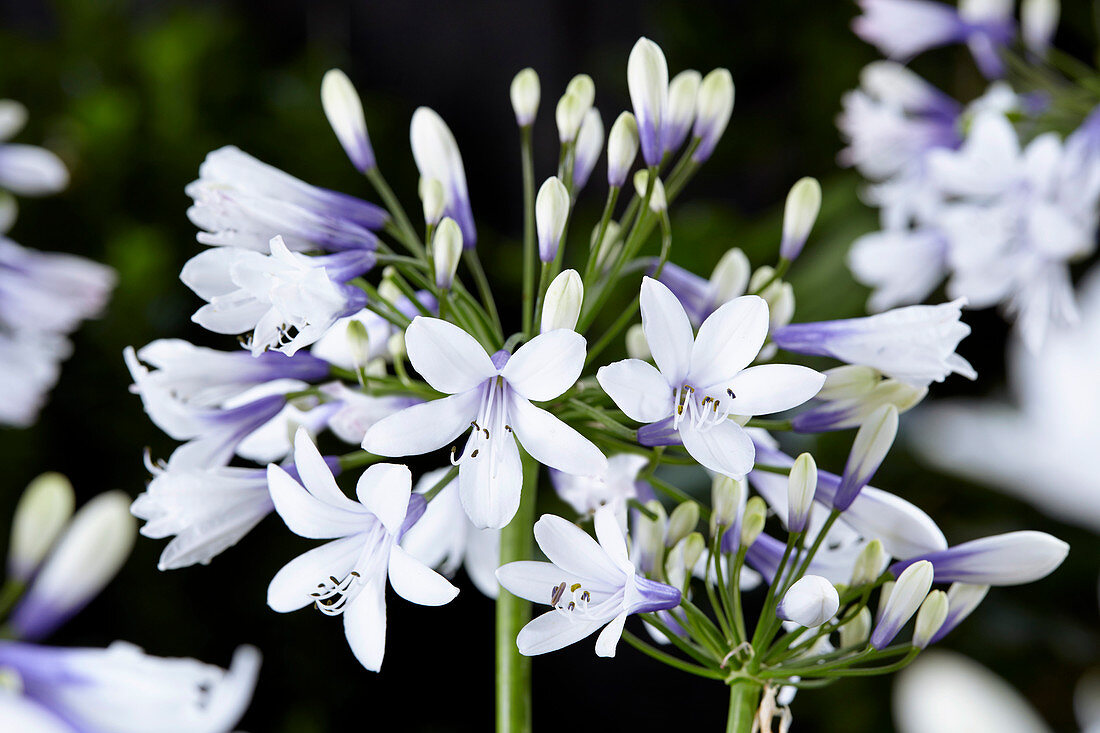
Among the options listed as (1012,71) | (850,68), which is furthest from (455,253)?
(850,68)

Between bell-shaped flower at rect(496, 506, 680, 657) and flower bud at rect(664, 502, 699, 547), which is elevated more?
bell-shaped flower at rect(496, 506, 680, 657)

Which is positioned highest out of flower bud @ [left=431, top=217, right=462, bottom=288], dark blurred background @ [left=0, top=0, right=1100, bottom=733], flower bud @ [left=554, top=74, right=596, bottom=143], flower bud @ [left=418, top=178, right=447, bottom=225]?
flower bud @ [left=554, top=74, right=596, bottom=143]

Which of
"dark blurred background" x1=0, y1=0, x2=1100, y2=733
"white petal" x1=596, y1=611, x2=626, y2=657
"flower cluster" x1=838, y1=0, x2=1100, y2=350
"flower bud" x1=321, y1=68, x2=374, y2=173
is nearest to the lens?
"white petal" x1=596, y1=611, x2=626, y2=657

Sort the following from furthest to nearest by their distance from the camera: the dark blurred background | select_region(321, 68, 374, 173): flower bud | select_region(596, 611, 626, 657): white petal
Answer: the dark blurred background
select_region(321, 68, 374, 173): flower bud
select_region(596, 611, 626, 657): white petal

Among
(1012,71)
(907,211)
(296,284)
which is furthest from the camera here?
(1012,71)

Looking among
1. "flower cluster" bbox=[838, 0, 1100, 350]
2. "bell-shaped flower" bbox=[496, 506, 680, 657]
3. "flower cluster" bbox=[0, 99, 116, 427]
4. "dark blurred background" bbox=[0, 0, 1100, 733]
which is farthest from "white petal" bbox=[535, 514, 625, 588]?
"dark blurred background" bbox=[0, 0, 1100, 733]

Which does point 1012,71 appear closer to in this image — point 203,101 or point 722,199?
point 722,199

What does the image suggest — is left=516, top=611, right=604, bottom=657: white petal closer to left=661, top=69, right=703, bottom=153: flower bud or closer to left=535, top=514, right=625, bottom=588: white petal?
left=535, top=514, right=625, bottom=588: white petal
